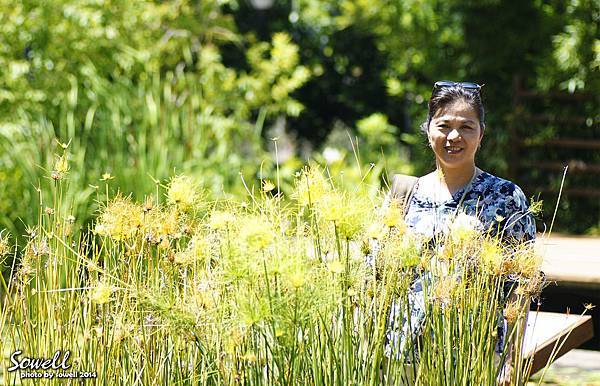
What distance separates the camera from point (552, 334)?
306cm

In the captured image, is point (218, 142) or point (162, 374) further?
point (218, 142)

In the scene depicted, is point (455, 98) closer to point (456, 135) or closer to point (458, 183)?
point (456, 135)

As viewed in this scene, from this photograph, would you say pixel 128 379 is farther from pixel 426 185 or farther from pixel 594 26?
pixel 594 26

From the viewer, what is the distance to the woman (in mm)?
2617

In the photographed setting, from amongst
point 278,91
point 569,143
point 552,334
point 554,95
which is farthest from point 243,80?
point 552,334

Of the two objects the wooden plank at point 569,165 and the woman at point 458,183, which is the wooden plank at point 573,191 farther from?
the woman at point 458,183

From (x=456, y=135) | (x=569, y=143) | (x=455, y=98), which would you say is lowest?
(x=456, y=135)

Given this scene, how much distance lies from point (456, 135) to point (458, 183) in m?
0.16

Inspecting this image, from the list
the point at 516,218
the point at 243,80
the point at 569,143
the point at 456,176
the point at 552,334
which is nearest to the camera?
the point at 516,218

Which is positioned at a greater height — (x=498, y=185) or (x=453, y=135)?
(x=453, y=135)

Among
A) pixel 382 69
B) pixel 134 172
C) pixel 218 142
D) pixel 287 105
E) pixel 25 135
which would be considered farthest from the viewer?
pixel 382 69

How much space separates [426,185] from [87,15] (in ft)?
14.0

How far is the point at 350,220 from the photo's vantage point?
6.31ft

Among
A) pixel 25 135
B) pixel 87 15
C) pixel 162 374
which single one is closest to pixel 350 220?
pixel 162 374
